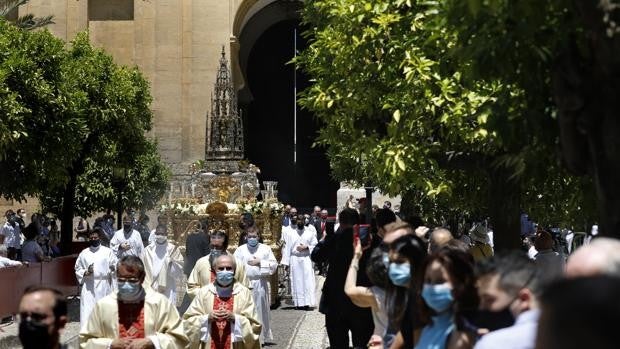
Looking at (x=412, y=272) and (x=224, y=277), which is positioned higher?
(x=412, y=272)

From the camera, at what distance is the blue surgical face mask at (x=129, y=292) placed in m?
7.49

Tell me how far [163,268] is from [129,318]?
10946mm

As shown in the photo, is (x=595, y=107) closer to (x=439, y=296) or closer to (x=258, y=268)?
(x=439, y=296)

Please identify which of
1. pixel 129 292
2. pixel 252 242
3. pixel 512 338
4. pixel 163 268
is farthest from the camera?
pixel 163 268

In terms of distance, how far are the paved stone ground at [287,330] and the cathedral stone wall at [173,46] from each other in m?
18.7

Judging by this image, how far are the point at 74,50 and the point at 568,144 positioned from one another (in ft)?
88.6

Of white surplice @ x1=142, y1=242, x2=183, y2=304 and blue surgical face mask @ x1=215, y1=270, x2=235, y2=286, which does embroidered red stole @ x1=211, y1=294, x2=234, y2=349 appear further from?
white surplice @ x1=142, y1=242, x2=183, y2=304

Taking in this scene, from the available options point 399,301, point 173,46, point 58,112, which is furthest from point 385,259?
point 173,46

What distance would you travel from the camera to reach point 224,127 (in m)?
28.2

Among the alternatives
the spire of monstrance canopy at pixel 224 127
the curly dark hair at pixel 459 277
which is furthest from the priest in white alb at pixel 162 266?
the curly dark hair at pixel 459 277

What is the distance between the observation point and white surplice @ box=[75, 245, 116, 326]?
1767 centimetres

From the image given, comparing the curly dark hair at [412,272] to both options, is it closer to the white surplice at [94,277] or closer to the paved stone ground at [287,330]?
the paved stone ground at [287,330]

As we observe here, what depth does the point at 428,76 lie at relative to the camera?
37.1 feet

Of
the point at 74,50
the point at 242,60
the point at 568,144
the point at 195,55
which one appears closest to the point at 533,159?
the point at 568,144
